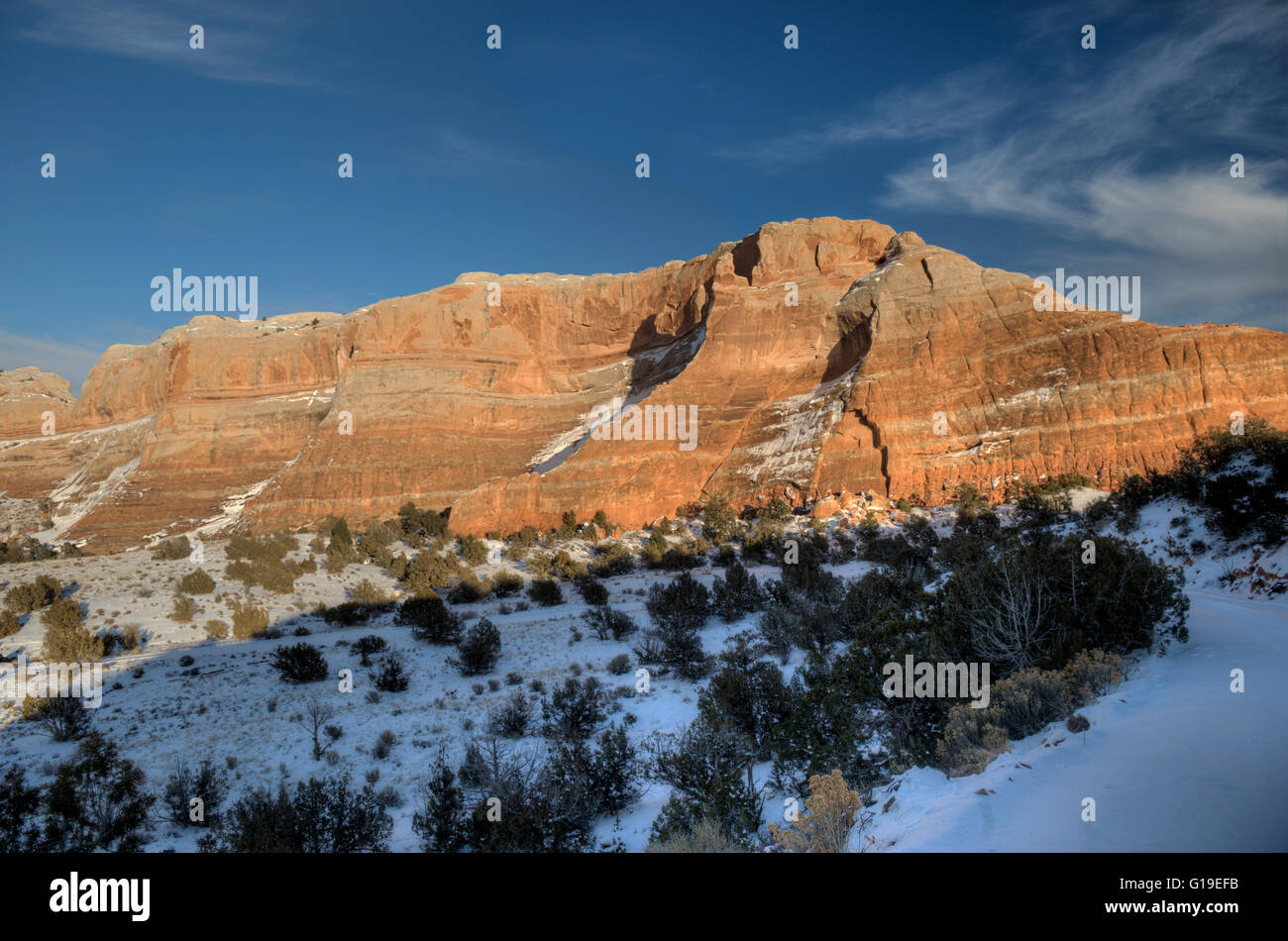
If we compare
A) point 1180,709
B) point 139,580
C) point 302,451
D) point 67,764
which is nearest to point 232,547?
point 139,580

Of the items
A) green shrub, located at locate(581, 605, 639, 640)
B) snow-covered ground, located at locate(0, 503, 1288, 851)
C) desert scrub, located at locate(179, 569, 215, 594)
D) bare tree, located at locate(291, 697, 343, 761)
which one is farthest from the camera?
desert scrub, located at locate(179, 569, 215, 594)

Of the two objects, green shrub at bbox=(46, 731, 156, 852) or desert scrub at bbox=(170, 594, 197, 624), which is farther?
desert scrub at bbox=(170, 594, 197, 624)

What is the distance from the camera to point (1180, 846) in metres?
3.00

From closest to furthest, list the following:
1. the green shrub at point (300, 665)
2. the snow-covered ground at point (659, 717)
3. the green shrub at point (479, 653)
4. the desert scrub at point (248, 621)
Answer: the snow-covered ground at point (659, 717), the green shrub at point (300, 665), the green shrub at point (479, 653), the desert scrub at point (248, 621)

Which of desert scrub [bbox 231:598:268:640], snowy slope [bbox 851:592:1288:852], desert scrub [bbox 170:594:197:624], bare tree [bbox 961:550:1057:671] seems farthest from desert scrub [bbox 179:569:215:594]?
bare tree [bbox 961:550:1057:671]

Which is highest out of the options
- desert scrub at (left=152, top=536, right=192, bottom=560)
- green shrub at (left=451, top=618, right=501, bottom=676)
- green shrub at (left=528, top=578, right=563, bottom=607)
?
desert scrub at (left=152, top=536, right=192, bottom=560)

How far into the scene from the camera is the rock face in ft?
69.8

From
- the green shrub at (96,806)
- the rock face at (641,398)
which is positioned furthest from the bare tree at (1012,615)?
the rock face at (641,398)

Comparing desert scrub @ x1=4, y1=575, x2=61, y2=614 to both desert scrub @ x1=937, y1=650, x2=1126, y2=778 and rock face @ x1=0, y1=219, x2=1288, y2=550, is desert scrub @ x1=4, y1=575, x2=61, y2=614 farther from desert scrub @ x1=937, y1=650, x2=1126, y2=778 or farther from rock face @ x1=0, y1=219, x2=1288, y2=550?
desert scrub @ x1=937, y1=650, x2=1126, y2=778

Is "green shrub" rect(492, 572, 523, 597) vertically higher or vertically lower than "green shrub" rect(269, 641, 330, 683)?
higher

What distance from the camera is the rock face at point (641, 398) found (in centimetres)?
2128

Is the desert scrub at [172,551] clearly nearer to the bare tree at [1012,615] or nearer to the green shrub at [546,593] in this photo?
the green shrub at [546,593]

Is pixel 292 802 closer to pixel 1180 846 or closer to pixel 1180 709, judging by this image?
pixel 1180 846

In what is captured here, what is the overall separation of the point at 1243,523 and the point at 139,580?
28668 millimetres
